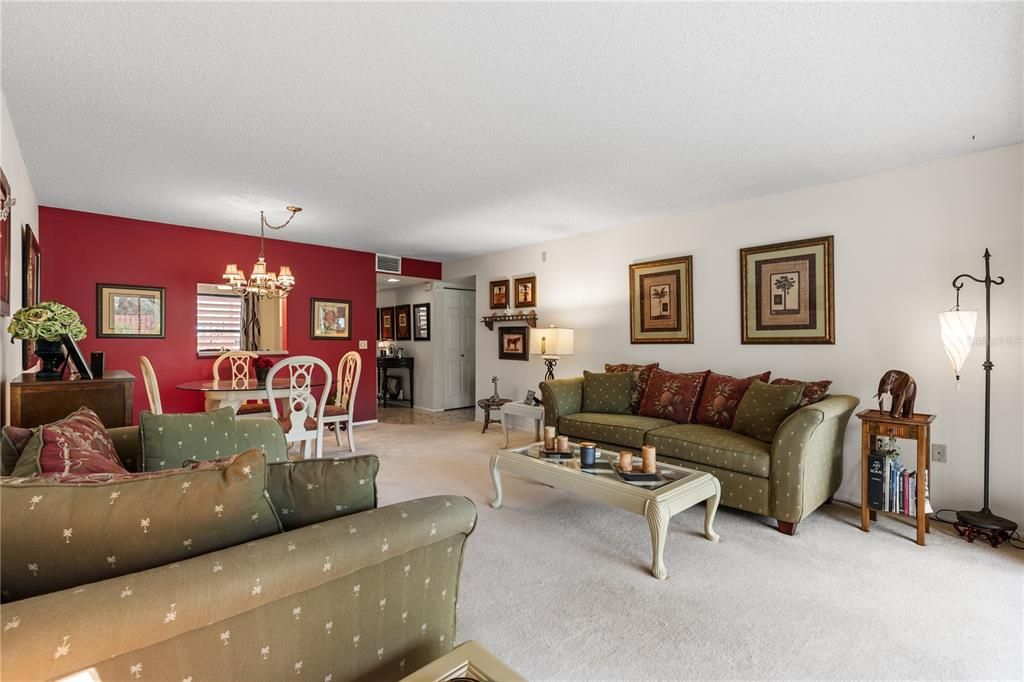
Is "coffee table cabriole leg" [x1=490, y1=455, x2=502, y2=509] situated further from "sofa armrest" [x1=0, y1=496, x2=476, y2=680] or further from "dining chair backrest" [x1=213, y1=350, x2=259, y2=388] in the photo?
"dining chair backrest" [x1=213, y1=350, x2=259, y2=388]

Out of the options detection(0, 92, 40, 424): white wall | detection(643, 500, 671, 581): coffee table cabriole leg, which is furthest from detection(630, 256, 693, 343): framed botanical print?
detection(0, 92, 40, 424): white wall

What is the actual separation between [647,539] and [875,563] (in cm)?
114

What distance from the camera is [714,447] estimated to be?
3.20 m

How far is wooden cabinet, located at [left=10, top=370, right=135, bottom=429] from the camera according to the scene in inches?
93.0

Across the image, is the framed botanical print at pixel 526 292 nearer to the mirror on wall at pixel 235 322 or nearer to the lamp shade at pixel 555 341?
the lamp shade at pixel 555 341

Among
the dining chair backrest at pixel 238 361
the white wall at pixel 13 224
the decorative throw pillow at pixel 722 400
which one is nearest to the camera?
the white wall at pixel 13 224

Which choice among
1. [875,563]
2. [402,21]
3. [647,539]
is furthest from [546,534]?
[402,21]

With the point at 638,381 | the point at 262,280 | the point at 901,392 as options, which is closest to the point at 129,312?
the point at 262,280

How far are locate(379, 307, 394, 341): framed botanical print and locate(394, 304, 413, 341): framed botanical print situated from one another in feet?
0.49

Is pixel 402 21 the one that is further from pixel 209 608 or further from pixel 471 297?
pixel 471 297

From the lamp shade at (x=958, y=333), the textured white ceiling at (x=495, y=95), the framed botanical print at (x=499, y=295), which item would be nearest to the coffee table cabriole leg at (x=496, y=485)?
the textured white ceiling at (x=495, y=95)

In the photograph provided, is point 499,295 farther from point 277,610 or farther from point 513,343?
point 277,610

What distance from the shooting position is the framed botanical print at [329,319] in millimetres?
6070

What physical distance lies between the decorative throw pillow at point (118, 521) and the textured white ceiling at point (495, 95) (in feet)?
5.44
